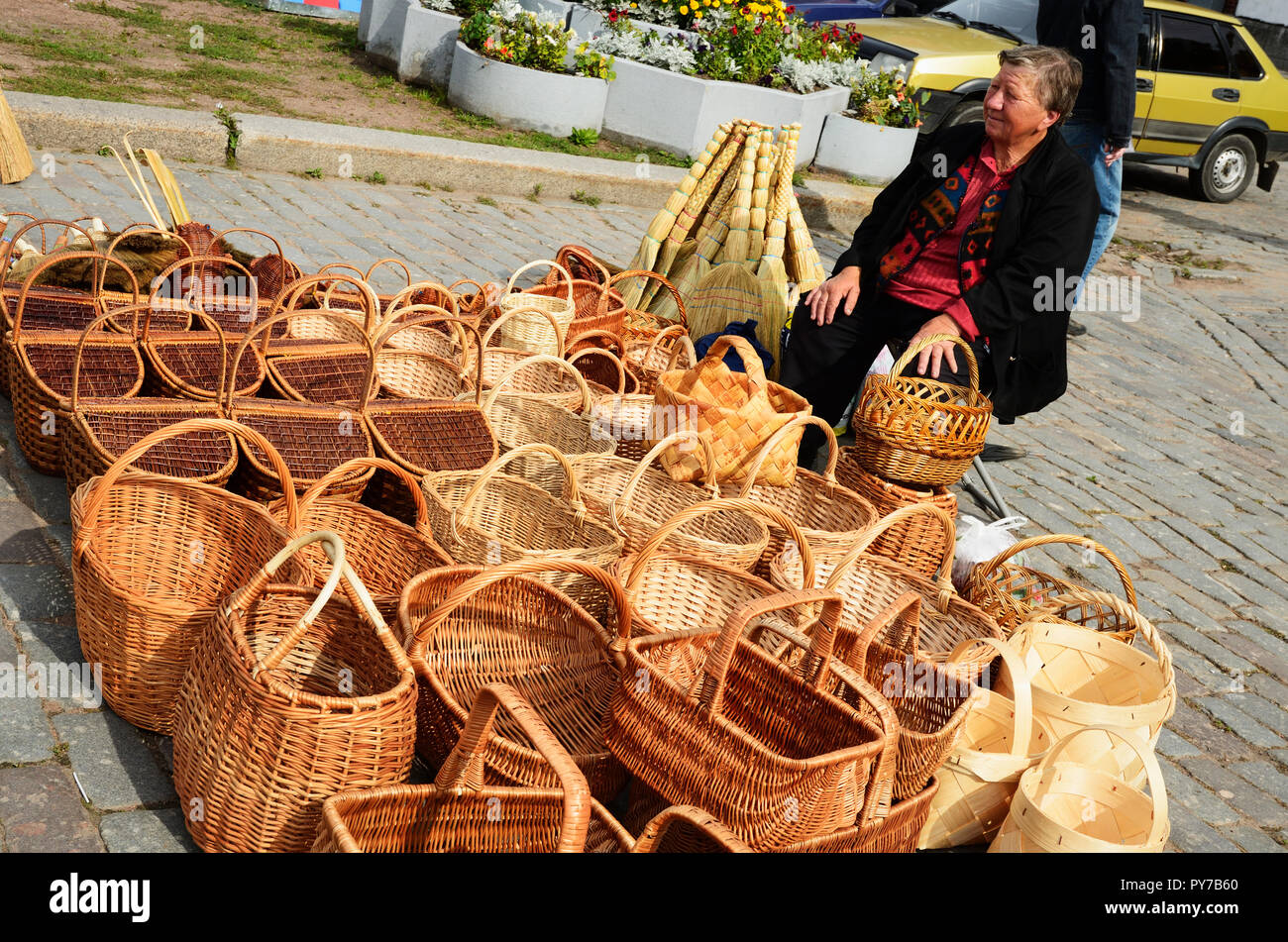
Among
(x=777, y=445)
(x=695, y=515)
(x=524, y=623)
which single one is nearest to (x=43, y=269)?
(x=524, y=623)

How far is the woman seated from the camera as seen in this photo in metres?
4.29

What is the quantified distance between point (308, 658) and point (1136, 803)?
2003 mm

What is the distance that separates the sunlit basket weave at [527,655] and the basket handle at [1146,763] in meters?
1.06

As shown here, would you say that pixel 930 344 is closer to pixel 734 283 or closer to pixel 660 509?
pixel 660 509

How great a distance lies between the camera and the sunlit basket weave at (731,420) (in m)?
3.93

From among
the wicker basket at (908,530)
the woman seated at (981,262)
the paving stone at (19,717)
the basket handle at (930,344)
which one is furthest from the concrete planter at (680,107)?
the paving stone at (19,717)

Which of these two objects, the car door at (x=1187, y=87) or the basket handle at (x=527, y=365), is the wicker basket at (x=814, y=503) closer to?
Result: the basket handle at (x=527, y=365)

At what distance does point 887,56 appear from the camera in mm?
10188

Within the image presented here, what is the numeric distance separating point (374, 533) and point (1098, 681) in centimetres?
214

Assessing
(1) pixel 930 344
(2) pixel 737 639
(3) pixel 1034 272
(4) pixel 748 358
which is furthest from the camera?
(3) pixel 1034 272

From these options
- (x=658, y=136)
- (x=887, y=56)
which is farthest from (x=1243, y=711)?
(x=887, y=56)

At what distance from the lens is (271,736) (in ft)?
7.47
